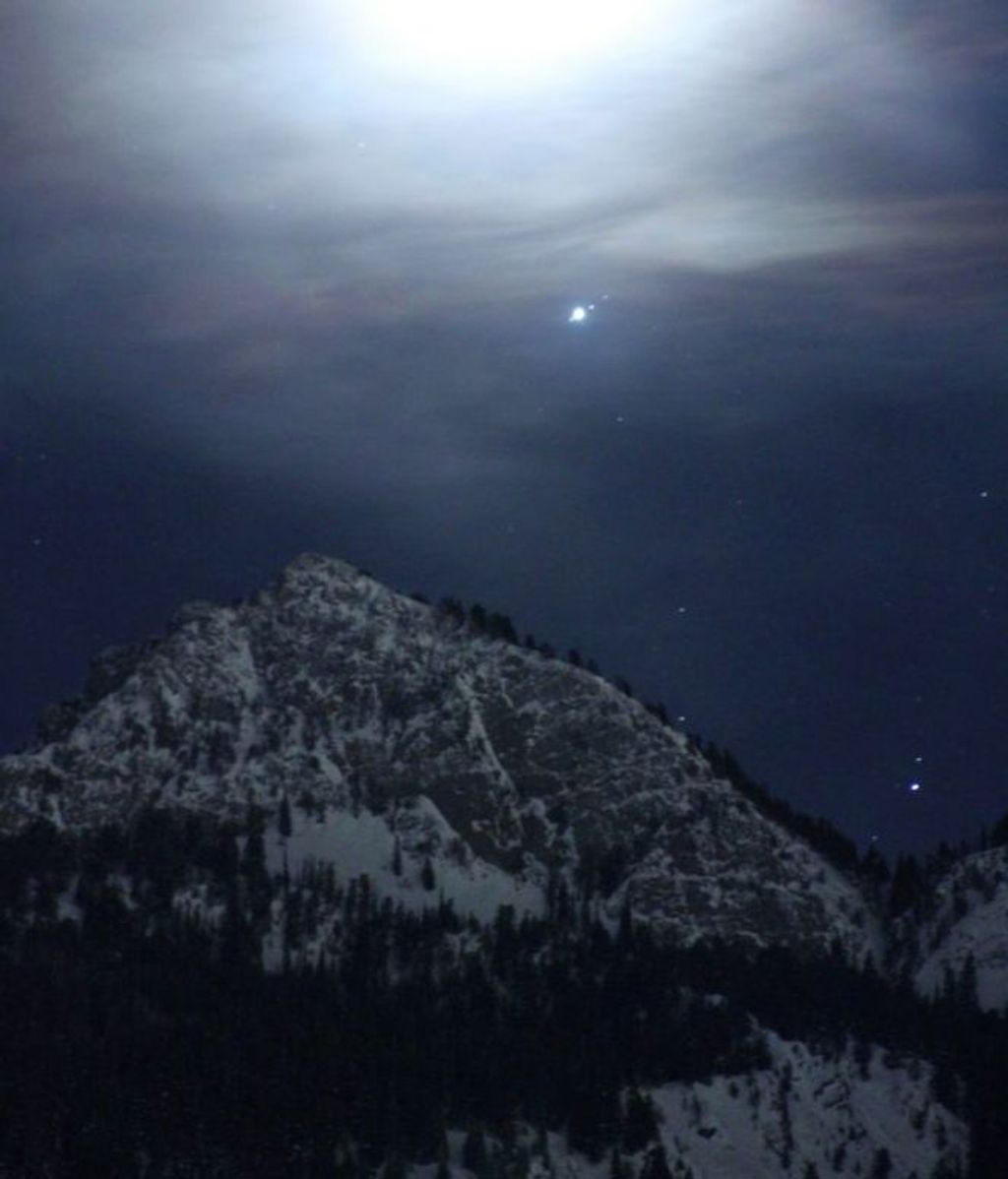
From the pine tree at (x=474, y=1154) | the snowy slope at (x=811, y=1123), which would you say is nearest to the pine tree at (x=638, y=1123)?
the snowy slope at (x=811, y=1123)

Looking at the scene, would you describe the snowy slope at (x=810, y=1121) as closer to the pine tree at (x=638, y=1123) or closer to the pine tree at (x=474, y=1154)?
the pine tree at (x=638, y=1123)

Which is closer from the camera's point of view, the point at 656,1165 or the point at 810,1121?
the point at 656,1165

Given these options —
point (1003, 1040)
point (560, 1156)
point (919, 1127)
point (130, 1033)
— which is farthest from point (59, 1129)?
point (1003, 1040)

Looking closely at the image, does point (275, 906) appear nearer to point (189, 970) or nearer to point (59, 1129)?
point (189, 970)

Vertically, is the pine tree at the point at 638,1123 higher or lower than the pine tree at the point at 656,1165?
higher

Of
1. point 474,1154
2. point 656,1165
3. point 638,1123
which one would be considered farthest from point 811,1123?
point 474,1154

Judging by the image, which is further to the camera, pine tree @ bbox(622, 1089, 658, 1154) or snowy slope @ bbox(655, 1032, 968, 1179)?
snowy slope @ bbox(655, 1032, 968, 1179)

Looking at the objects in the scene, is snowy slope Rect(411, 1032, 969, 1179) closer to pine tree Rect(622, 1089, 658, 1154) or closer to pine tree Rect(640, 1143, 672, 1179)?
pine tree Rect(622, 1089, 658, 1154)

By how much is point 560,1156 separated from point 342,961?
32.9 metres

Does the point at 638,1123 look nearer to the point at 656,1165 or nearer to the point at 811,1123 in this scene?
the point at 656,1165

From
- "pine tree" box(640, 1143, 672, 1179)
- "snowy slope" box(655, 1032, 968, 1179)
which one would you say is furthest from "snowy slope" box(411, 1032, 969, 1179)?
"pine tree" box(640, 1143, 672, 1179)

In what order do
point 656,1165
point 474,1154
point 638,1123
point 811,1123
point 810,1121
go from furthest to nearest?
point 810,1121, point 811,1123, point 638,1123, point 656,1165, point 474,1154

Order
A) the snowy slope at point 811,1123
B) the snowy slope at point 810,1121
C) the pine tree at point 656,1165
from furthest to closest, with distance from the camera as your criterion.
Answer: the snowy slope at point 810,1121
the snowy slope at point 811,1123
the pine tree at point 656,1165

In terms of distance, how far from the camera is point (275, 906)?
198 metres
